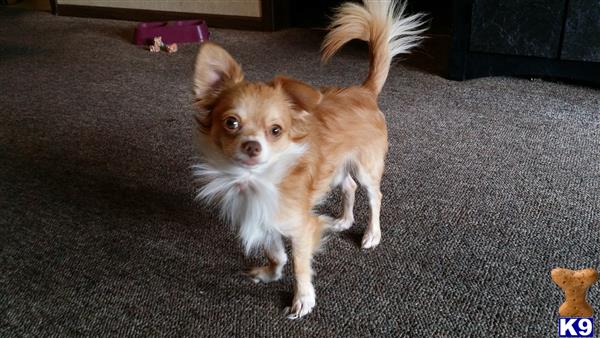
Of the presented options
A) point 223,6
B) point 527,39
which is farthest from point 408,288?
point 223,6

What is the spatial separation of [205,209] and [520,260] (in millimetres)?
1000

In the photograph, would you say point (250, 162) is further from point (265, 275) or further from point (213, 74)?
point (265, 275)

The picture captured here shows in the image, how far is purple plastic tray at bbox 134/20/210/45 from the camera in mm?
3695

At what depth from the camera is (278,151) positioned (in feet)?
3.99

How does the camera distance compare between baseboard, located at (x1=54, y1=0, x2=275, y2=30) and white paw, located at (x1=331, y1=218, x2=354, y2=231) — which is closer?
white paw, located at (x1=331, y1=218, x2=354, y2=231)

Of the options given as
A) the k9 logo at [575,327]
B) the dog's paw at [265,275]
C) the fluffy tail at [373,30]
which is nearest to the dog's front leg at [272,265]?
the dog's paw at [265,275]

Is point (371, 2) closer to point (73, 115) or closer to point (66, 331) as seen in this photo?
point (66, 331)

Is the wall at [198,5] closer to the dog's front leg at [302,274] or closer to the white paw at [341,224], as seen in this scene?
the white paw at [341,224]

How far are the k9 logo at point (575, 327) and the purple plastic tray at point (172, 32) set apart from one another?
124 inches

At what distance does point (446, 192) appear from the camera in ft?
5.94

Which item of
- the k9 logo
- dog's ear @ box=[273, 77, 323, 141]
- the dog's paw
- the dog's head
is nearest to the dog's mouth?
the dog's head

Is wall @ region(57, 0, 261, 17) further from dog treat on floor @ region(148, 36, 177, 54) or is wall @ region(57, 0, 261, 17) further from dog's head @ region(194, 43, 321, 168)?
dog's head @ region(194, 43, 321, 168)

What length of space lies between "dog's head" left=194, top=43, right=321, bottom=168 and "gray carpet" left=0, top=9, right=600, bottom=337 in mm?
430

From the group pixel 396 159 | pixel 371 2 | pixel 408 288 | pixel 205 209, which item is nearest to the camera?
pixel 408 288
